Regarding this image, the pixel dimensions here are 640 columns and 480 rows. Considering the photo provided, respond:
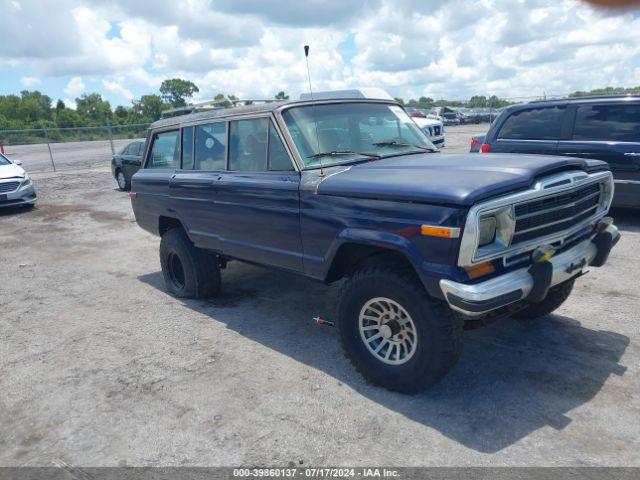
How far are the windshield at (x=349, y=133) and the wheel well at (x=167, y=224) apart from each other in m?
2.26

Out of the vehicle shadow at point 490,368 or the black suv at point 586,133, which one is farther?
the black suv at point 586,133

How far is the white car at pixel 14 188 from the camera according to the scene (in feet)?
41.2

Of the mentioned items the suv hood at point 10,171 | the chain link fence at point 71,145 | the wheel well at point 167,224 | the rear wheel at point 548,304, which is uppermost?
the wheel well at point 167,224

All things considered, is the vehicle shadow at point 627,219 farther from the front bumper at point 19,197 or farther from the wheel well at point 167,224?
the front bumper at point 19,197

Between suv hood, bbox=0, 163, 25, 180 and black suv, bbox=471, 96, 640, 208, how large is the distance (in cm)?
1089

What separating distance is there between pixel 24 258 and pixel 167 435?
6.42m

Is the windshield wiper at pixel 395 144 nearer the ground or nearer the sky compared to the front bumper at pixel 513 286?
nearer the sky

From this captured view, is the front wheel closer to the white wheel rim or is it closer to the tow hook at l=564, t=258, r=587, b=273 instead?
the white wheel rim

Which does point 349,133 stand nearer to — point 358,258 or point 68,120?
point 358,258

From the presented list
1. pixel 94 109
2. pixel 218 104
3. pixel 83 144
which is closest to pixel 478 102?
pixel 83 144

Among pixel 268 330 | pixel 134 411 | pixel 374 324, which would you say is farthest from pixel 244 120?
pixel 134 411

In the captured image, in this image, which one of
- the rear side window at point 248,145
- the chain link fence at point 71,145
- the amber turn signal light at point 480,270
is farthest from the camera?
the chain link fence at point 71,145

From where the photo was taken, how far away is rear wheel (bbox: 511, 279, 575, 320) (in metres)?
4.58

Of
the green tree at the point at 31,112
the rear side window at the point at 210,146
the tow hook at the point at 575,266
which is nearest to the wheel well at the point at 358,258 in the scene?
the tow hook at the point at 575,266
